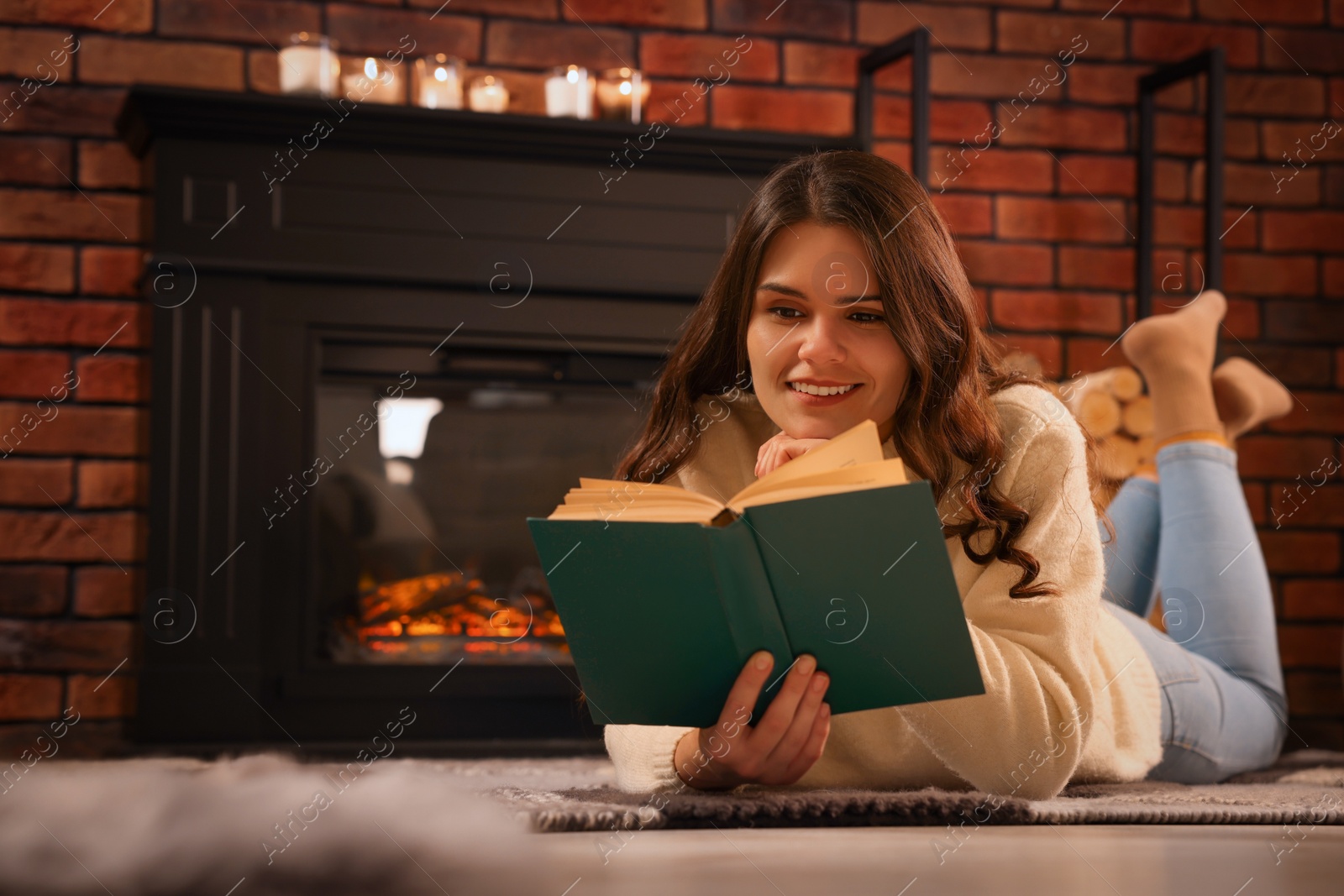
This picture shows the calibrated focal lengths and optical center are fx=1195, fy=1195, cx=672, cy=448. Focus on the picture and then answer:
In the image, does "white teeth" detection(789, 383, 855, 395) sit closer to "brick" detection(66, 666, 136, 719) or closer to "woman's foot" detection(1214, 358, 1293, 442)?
"woman's foot" detection(1214, 358, 1293, 442)

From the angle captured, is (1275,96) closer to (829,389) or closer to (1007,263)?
(1007,263)

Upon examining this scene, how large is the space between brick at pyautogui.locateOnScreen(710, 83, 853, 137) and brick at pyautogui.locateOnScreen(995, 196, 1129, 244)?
40 cm

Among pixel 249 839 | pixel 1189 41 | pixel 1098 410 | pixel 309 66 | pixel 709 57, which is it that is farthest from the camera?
pixel 1189 41

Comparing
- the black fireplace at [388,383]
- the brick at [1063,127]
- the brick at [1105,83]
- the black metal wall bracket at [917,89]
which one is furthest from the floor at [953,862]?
the brick at [1105,83]

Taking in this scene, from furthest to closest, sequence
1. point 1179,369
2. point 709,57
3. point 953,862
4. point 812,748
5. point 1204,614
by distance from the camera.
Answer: point 709,57
point 1179,369
point 1204,614
point 812,748
point 953,862

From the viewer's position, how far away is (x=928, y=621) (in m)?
0.75

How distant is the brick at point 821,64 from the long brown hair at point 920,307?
56.6 inches

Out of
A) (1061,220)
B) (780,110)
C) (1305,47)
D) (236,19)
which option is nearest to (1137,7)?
(1305,47)

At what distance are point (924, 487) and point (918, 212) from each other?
448mm

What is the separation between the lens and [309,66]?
211cm

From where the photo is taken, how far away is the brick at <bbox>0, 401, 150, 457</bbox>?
2.12 m

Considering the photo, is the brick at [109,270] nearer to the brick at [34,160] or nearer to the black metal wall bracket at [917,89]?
the brick at [34,160]

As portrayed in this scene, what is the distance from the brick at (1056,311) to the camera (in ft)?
8.48

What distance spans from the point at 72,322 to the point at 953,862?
194 centimetres
